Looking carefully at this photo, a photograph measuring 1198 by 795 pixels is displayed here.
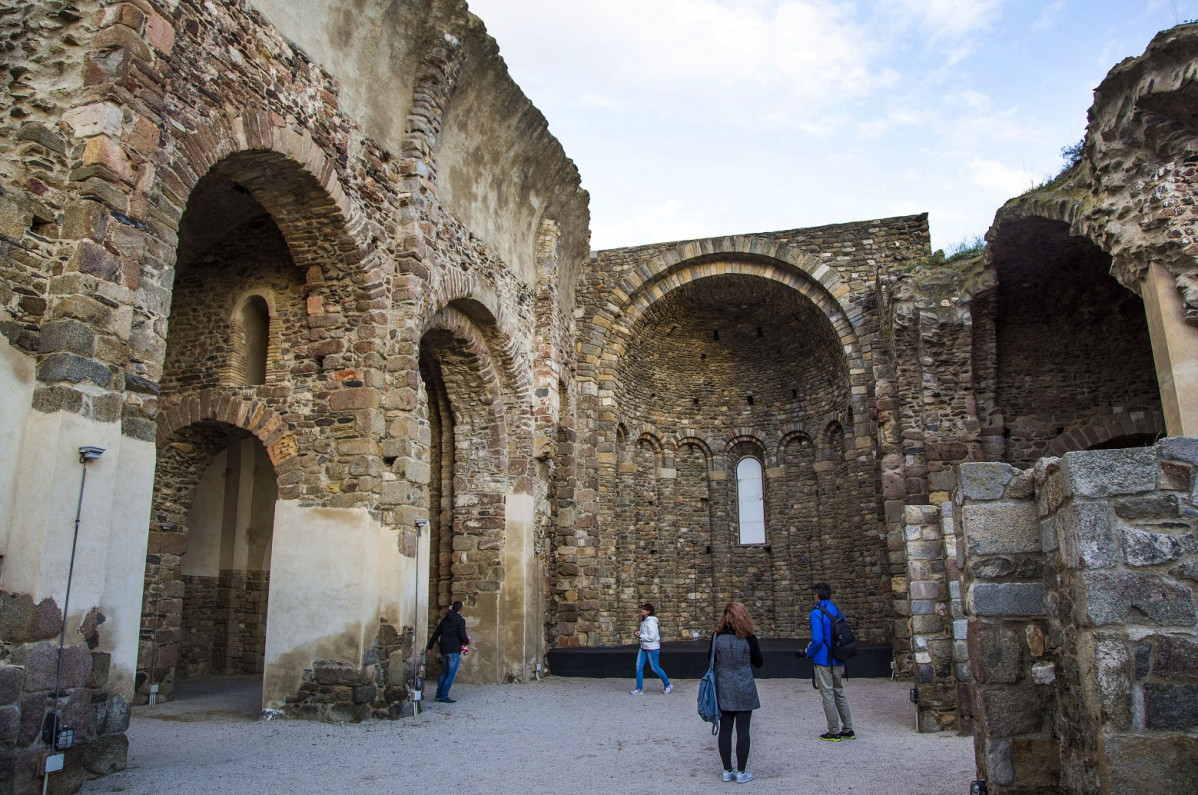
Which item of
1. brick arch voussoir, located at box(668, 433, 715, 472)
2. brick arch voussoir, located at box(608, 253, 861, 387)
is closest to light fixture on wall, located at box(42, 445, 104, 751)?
brick arch voussoir, located at box(608, 253, 861, 387)

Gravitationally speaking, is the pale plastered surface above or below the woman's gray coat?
above

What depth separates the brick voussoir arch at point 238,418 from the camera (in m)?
9.66

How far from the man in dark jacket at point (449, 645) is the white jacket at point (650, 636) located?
252 cm

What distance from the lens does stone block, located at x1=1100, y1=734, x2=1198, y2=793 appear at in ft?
10.9

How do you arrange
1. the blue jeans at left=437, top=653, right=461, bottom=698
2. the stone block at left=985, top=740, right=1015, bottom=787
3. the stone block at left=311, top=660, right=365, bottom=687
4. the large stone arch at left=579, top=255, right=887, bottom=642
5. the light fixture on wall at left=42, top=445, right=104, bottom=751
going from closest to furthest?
1. the stone block at left=985, top=740, right=1015, bottom=787
2. the light fixture on wall at left=42, top=445, right=104, bottom=751
3. the stone block at left=311, top=660, right=365, bottom=687
4. the blue jeans at left=437, top=653, right=461, bottom=698
5. the large stone arch at left=579, top=255, right=887, bottom=642

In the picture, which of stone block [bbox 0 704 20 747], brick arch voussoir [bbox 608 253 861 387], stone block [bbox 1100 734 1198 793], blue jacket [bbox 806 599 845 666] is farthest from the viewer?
brick arch voussoir [bbox 608 253 861 387]

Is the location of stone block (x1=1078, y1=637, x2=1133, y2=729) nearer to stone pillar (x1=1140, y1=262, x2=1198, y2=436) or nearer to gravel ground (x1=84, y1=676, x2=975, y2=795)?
gravel ground (x1=84, y1=676, x2=975, y2=795)

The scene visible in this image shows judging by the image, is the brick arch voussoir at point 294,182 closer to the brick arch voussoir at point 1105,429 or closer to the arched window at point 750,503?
the brick arch voussoir at point 1105,429

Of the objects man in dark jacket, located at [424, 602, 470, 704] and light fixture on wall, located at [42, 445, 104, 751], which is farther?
man in dark jacket, located at [424, 602, 470, 704]

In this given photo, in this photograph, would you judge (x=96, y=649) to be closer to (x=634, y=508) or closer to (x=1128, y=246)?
(x=1128, y=246)

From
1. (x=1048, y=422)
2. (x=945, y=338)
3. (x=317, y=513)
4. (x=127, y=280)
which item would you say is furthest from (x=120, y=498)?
(x=1048, y=422)

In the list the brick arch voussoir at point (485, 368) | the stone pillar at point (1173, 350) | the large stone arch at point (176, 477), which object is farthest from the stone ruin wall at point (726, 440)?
the stone pillar at point (1173, 350)

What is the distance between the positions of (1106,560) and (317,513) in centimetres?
775

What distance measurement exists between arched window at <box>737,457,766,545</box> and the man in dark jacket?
31.8ft
